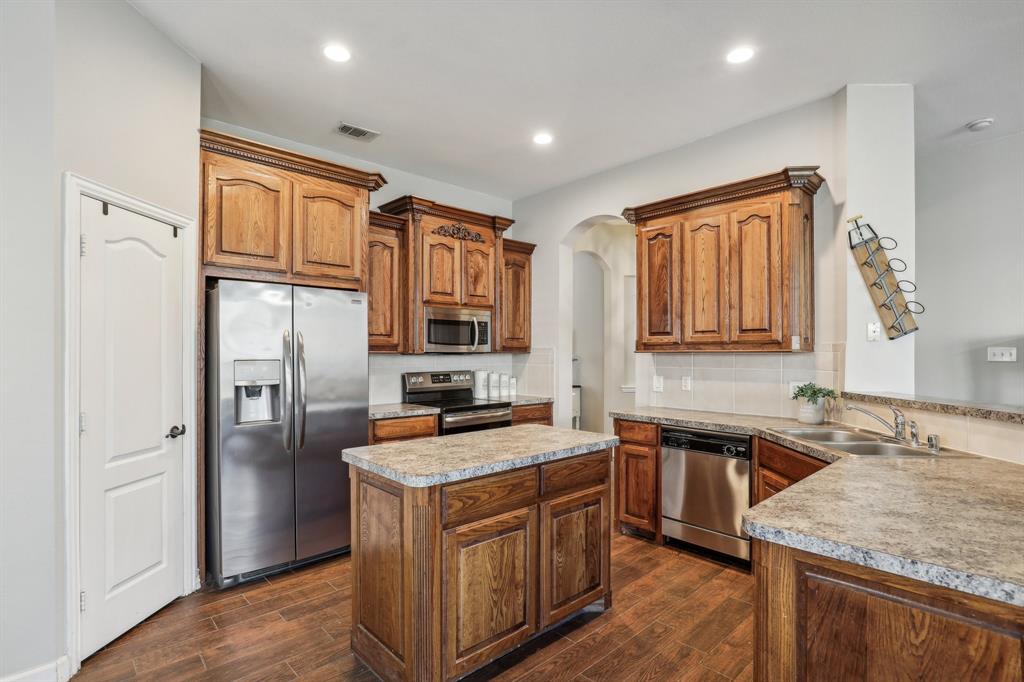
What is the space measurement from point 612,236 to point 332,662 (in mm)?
5297

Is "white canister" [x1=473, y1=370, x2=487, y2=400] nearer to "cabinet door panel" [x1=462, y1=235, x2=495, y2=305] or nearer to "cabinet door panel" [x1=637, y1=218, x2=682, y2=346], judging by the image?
"cabinet door panel" [x1=462, y1=235, x2=495, y2=305]

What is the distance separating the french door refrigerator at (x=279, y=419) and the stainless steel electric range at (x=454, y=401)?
2.98 feet

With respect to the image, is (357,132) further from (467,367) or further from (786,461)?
(786,461)

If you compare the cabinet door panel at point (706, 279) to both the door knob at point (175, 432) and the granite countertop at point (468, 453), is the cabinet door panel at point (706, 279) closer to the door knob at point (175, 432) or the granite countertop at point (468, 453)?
the granite countertop at point (468, 453)

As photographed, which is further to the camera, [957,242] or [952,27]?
[957,242]

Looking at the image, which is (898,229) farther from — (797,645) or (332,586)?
(332,586)

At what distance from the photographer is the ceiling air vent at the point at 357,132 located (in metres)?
3.78

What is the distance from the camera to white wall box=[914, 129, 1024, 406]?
3.78m

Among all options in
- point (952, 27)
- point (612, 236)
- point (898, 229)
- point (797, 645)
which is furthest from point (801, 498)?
point (612, 236)

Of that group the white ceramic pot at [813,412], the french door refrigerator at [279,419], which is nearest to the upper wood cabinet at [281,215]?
A: the french door refrigerator at [279,419]

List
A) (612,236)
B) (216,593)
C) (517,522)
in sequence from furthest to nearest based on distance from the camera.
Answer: (612,236) < (216,593) < (517,522)

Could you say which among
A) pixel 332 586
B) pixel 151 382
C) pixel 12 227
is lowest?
pixel 332 586

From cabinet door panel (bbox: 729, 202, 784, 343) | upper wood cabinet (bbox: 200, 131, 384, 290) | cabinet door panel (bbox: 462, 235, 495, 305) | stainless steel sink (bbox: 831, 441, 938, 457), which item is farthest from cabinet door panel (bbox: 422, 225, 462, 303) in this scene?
stainless steel sink (bbox: 831, 441, 938, 457)

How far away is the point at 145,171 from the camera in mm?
2611
